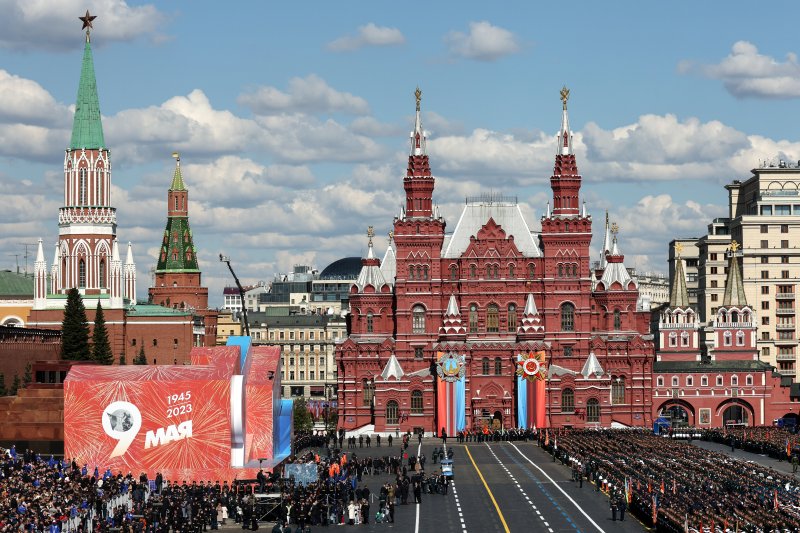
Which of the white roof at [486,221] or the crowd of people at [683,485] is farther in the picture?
the white roof at [486,221]

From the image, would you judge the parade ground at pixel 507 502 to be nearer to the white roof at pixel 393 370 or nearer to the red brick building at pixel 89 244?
the white roof at pixel 393 370

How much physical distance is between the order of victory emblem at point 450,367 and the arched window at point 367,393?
22.1 ft

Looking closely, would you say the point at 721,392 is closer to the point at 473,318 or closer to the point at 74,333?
the point at 473,318

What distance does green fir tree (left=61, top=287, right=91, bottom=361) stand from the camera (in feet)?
422

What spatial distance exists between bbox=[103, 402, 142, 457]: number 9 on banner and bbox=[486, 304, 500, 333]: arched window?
182 feet

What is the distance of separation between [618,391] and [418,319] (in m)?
17.1

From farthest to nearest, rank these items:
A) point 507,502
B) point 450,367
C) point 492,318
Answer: point 492,318 < point 450,367 < point 507,502

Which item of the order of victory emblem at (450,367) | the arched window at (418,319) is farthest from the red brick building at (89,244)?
the order of victory emblem at (450,367)

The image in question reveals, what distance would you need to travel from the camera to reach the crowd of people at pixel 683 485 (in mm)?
A: 62309

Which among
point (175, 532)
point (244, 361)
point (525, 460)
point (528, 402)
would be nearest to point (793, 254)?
point (528, 402)

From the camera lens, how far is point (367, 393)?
448 ft

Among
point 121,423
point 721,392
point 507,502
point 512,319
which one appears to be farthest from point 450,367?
point 507,502

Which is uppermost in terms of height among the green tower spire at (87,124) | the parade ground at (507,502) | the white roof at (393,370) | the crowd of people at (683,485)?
the green tower spire at (87,124)

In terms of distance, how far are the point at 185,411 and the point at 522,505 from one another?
1831cm
